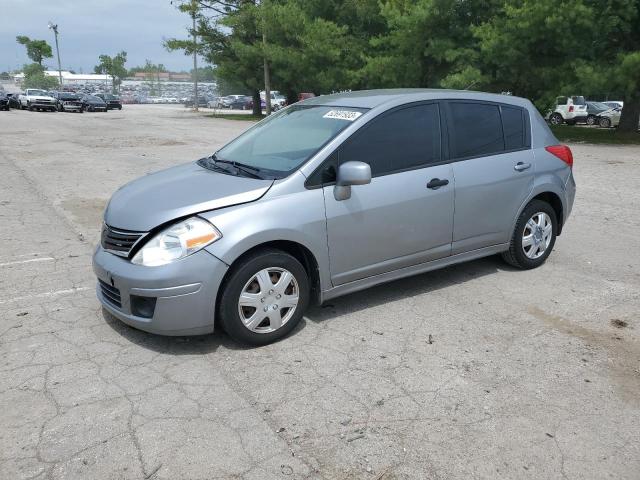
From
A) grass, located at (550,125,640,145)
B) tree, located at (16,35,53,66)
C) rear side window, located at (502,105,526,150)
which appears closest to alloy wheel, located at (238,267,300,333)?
rear side window, located at (502,105,526,150)

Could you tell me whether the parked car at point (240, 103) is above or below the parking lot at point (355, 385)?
above

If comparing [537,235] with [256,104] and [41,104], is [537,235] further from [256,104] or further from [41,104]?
[41,104]

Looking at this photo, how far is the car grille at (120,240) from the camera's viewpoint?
370 centimetres

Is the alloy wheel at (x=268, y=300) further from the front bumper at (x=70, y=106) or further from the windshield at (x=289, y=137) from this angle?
the front bumper at (x=70, y=106)

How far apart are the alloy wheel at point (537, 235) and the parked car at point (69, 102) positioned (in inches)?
1693

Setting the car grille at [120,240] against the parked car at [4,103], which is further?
the parked car at [4,103]

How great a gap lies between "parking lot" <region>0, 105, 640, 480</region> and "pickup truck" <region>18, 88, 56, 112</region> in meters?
41.7

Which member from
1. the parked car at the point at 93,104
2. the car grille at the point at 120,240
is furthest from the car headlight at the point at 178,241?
the parked car at the point at 93,104

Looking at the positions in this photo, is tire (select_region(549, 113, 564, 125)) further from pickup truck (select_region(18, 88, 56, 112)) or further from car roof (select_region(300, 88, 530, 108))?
pickup truck (select_region(18, 88, 56, 112))

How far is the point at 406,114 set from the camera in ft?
14.8

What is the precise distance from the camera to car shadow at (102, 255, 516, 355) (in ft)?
12.7

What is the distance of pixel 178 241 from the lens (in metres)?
3.57

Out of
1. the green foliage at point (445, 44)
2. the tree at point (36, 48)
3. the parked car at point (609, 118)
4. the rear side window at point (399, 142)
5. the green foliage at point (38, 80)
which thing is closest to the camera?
the rear side window at point (399, 142)

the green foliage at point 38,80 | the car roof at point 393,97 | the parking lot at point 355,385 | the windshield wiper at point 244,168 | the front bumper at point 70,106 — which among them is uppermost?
the green foliage at point 38,80
